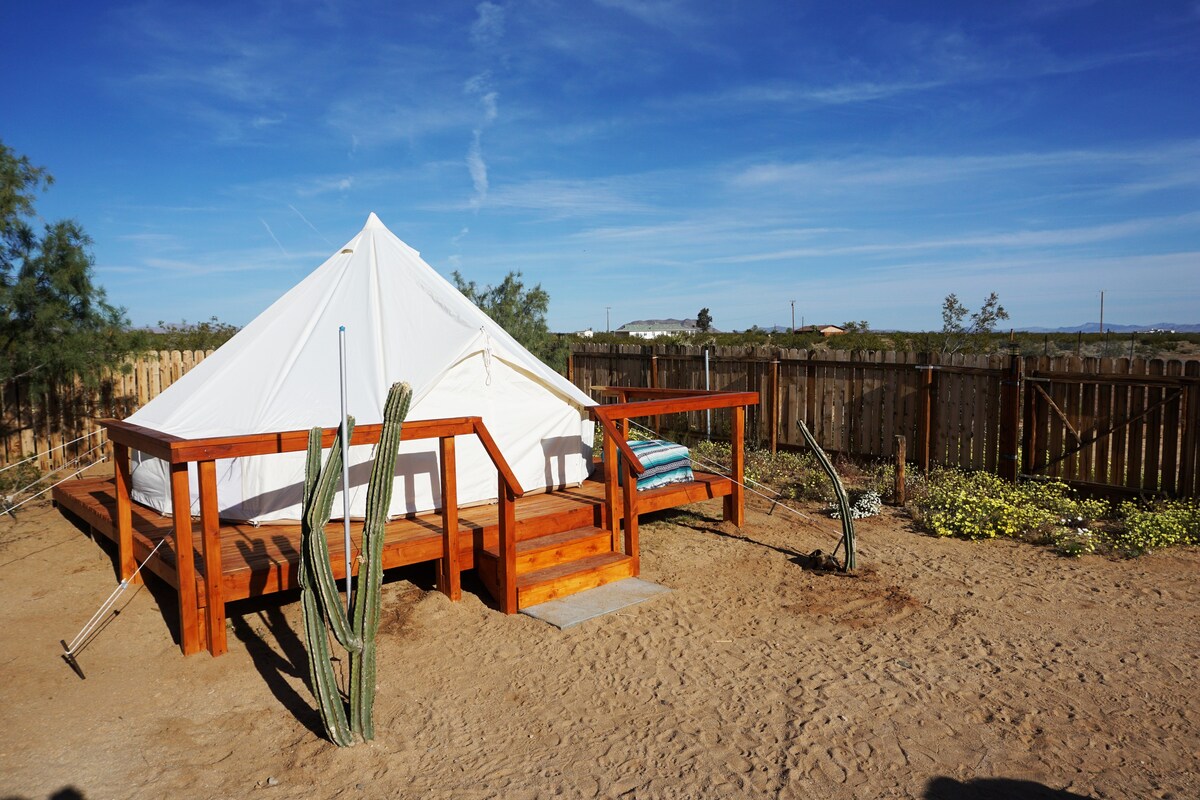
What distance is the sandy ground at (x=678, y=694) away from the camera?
148 inches

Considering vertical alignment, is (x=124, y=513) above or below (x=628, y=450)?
below

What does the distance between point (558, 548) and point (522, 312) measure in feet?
28.2

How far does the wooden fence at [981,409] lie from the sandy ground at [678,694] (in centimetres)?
183

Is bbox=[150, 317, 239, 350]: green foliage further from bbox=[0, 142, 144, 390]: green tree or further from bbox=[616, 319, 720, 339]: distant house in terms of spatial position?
bbox=[616, 319, 720, 339]: distant house

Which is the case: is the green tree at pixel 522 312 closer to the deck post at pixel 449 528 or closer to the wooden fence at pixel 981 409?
the wooden fence at pixel 981 409

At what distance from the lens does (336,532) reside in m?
6.47

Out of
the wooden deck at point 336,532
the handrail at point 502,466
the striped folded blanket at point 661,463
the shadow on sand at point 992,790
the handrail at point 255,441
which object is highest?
the handrail at point 255,441

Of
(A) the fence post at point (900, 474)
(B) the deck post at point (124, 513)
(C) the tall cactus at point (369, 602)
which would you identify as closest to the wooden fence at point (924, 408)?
(A) the fence post at point (900, 474)

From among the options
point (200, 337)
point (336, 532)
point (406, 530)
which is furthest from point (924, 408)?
point (200, 337)

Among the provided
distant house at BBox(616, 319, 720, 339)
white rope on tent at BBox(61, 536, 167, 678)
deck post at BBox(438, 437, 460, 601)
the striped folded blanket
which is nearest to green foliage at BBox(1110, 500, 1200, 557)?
the striped folded blanket

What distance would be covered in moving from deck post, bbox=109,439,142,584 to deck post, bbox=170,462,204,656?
3.70 ft

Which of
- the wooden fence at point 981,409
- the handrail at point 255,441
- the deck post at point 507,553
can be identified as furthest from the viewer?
the wooden fence at point 981,409

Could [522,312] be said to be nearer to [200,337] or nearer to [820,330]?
[200,337]

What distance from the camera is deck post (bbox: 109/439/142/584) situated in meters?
5.92
